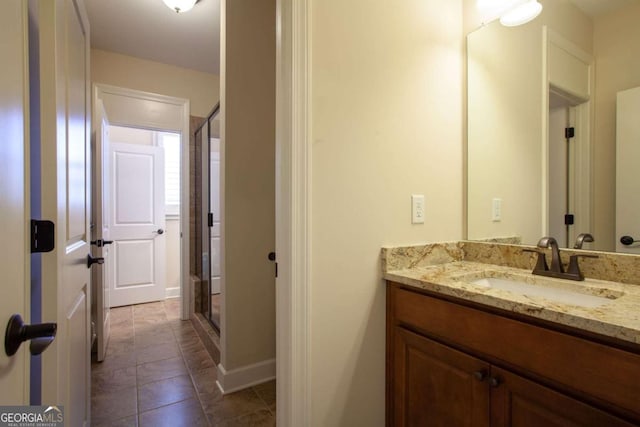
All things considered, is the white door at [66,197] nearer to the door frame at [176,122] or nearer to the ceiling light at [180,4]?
the ceiling light at [180,4]

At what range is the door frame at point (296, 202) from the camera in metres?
1.05

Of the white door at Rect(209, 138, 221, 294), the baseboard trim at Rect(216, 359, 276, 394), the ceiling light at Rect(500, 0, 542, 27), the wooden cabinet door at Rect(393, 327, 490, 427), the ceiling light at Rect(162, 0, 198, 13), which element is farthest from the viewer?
the white door at Rect(209, 138, 221, 294)

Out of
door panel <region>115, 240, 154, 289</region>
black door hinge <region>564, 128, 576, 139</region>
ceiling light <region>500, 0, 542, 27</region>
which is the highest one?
ceiling light <region>500, 0, 542, 27</region>

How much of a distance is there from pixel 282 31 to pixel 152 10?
6.51ft

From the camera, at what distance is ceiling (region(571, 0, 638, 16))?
43.6 inches

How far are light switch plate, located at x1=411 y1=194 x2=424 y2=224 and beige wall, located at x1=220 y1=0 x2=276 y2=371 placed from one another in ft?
3.44

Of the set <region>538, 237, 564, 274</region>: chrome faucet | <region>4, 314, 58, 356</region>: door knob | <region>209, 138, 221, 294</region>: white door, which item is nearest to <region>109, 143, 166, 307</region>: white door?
<region>209, 138, 221, 294</region>: white door

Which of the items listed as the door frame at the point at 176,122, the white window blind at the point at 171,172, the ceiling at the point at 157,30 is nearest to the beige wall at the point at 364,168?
the ceiling at the point at 157,30

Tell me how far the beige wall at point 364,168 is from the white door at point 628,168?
0.62 metres

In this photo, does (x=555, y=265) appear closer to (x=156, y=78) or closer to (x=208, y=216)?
(x=208, y=216)

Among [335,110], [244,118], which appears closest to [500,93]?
[335,110]

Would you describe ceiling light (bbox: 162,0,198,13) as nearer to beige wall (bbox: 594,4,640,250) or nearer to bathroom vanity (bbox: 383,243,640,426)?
bathroom vanity (bbox: 383,243,640,426)

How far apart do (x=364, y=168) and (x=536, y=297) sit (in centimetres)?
72

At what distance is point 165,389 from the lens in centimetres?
191
